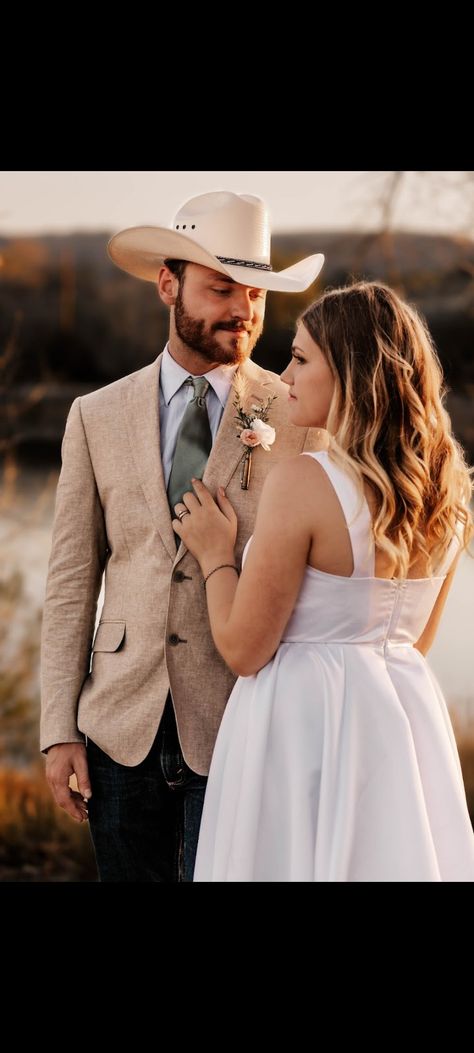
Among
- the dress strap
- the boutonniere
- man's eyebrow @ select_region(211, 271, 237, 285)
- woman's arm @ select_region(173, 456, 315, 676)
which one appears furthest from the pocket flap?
man's eyebrow @ select_region(211, 271, 237, 285)

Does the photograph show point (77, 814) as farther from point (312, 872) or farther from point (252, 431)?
point (252, 431)

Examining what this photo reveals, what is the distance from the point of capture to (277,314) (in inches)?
Result: 215

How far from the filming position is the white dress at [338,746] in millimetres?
2043

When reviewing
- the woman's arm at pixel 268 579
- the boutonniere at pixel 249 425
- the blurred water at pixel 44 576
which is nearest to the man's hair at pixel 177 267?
the boutonniere at pixel 249 425

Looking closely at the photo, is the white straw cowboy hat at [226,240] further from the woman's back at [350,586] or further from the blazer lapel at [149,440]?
the woman's back at [350,586]

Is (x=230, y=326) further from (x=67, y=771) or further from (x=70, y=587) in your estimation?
(x=67, y=771)

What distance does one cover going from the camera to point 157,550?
2.36 metres

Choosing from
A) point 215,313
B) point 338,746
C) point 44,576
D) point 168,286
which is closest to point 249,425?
point 215,313

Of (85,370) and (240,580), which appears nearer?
(240,580)

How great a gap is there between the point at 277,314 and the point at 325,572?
3610 mm

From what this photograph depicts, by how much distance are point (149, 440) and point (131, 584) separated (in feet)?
0.97

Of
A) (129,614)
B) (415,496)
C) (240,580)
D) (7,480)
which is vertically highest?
(415,496)

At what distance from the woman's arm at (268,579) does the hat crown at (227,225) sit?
616mm

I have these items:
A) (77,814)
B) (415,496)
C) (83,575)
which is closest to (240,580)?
(415,496)
